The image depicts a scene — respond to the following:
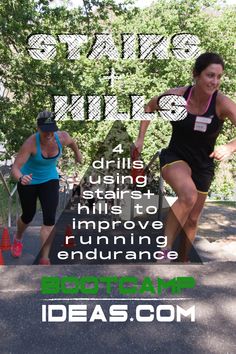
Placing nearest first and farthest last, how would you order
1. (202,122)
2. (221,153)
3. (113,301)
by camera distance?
(113,301)
(221,153)
(202,122)

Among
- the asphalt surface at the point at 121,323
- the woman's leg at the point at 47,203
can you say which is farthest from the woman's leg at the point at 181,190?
the woman's leg at the point at 47,203

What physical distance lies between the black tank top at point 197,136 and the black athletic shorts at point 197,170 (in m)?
0.02

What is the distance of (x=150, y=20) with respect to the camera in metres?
23.2

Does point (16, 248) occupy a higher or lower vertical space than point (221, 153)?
lower

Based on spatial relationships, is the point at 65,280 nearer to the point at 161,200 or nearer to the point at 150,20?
the point at 161,200

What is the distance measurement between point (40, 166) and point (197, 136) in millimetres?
1553

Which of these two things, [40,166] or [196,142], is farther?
[40,166]

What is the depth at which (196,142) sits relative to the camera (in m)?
3.59

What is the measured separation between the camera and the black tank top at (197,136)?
3.47 m

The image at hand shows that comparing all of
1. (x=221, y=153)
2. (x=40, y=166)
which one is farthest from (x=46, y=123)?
(x=221, y=153)

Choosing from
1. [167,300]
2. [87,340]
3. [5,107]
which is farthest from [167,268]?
[5,107]

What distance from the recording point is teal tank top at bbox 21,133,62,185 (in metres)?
4.23

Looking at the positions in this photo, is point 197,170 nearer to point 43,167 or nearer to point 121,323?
point 43,167

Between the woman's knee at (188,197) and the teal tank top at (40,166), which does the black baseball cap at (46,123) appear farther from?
the woman's knee at (188,197)
